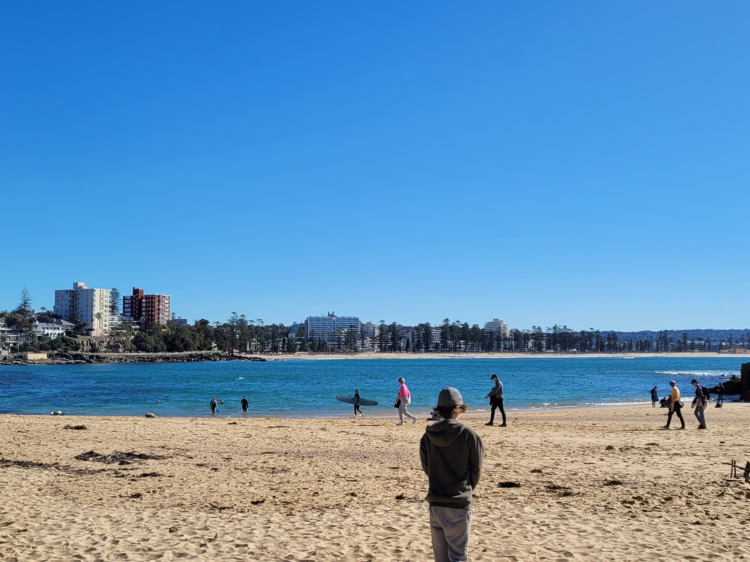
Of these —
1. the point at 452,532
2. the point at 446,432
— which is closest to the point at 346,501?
the point at 452,532

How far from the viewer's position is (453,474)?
16.5 feet

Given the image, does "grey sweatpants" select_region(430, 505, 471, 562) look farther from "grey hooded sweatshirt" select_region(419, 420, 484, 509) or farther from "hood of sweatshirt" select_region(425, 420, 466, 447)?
"hood of sweatshirt" select_region(425, 420, 466, 447)

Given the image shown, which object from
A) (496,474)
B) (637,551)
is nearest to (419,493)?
(496,474)

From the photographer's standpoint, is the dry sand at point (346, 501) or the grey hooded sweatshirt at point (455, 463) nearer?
the grey hooded sweatshirt at point (455, 463)

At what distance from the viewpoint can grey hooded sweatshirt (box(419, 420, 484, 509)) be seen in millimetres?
4992

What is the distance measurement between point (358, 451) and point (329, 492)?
16.8ft

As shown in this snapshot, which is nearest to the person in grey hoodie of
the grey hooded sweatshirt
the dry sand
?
the grey hooded sweatshirt

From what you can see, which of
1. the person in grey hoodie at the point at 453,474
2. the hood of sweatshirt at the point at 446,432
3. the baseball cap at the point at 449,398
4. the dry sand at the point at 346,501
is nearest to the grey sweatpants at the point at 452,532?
the person in grey hoodie at the point at 453,474

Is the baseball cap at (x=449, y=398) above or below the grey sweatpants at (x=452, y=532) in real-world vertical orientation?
above

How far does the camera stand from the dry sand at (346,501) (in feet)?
24.5

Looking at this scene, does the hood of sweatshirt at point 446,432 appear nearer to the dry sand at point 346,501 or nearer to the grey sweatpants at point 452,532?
the grey sweatpants at point 452,532

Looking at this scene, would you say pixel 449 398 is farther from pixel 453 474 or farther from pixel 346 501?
pixel 346 501

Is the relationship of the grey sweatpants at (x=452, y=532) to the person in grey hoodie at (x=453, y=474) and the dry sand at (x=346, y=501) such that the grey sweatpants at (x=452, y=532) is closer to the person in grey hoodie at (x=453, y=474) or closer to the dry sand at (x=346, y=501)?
the person in grey hoodie at (x=453, y=474)

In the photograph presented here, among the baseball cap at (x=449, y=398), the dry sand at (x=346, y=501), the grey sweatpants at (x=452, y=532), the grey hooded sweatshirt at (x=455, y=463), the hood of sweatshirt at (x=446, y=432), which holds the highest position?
the baseball cap at (x=449, y=398)
